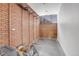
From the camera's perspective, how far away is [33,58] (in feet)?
8.05

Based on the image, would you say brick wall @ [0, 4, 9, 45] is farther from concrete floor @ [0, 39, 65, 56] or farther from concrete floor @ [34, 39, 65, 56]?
concrete floor @ [34, 39, 65, 56]

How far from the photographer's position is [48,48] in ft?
8.30

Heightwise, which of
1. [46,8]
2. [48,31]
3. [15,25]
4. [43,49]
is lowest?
→ [43,49]

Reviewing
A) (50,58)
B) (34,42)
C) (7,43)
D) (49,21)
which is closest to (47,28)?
(49,21)

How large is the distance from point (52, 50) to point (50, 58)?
0.43 feet

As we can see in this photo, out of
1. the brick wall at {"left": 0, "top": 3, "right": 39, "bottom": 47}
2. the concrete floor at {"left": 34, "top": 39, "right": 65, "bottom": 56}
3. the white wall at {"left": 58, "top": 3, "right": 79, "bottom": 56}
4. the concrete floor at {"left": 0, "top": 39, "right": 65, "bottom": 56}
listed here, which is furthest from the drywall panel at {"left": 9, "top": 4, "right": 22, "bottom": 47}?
the white wall at {"left": 58, "top": 3, "right": 79, "bottom": 56}

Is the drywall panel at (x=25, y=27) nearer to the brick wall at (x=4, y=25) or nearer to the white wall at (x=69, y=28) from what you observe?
the brick wall at (x=4, y=25)

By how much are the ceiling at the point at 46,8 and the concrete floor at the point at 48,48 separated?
454mm

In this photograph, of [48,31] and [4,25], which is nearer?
[4,25]

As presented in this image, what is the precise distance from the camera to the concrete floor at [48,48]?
249cm

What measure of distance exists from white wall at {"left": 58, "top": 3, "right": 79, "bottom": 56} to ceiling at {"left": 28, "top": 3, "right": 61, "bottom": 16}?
0.30 feet

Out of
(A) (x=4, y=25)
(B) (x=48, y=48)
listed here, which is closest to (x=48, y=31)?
(B) (x=48, y=48)

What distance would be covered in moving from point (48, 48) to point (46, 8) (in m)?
0.64

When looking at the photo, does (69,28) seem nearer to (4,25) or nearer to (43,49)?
(43,49)
